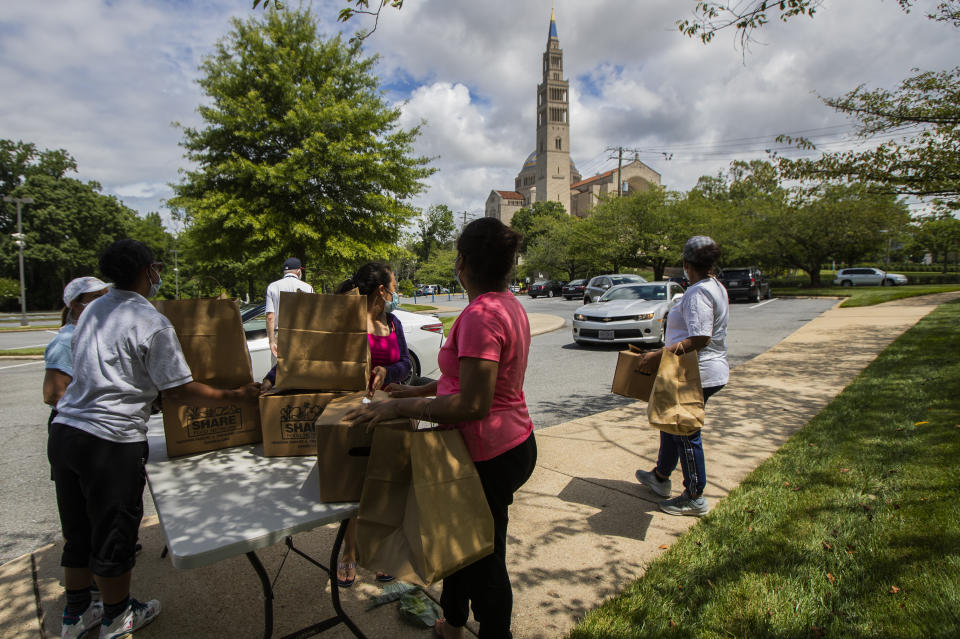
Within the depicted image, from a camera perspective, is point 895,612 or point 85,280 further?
point 85,280

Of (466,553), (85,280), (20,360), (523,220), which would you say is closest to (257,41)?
(20,360)

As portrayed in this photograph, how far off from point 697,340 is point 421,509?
2.21 meters

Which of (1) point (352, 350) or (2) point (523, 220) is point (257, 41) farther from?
(2) point (523, 220)

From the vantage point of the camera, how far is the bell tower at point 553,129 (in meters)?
95.6

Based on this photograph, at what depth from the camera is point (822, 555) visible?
2797 mm

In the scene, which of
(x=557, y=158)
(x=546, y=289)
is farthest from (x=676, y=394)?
(x=557, y=158)

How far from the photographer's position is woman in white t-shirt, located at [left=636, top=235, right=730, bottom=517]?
316cm

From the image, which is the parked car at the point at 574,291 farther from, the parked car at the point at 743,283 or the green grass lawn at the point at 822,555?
the green grass lawn at the point at 822,555

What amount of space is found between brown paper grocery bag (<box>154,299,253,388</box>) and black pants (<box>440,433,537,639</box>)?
1.29 meters

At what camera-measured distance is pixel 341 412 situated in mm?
2092

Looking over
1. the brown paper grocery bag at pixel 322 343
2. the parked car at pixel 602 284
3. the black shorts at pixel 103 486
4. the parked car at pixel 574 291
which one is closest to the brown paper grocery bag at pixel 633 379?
the brown paper grocery bag at pixel 322 343

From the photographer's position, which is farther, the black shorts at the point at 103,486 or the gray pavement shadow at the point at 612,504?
the gray pavement shadow at the point at 612,504

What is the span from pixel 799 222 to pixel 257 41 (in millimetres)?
31763

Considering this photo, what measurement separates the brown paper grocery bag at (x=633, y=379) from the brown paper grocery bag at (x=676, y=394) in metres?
0.34
